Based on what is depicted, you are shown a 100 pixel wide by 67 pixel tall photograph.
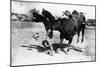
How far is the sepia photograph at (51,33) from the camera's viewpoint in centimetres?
219

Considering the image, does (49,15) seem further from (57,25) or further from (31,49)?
(31,49)

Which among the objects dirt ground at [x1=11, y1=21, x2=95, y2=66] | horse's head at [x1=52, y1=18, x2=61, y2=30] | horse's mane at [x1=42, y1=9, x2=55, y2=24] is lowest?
dirt ground at [x1=11, y1=21, x2=95, y2=66]

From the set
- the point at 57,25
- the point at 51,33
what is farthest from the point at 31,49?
the point at 57,25

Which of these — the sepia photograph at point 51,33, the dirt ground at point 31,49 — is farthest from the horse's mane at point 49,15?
the dirt ground at point 31,49

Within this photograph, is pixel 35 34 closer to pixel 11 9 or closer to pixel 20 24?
pixel 20 24

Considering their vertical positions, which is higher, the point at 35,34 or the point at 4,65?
the point at 35,34

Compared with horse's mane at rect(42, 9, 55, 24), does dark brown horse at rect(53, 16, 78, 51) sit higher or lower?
lower

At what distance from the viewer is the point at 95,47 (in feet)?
8.32

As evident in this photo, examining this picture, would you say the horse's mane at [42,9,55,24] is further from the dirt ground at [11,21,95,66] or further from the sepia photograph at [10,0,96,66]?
the dirt ground at [11,21,95,66]

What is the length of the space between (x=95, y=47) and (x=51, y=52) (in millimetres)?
686

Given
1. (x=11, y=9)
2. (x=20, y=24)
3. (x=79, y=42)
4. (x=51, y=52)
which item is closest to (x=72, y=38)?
(x=79, y=42)

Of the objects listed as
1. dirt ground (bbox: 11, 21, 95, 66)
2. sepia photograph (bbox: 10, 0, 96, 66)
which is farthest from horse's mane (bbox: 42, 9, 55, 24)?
dirt ground (bbox: 11, 21, 95, 66)

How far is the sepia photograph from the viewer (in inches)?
86.1

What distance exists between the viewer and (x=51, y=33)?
7.63 feet
